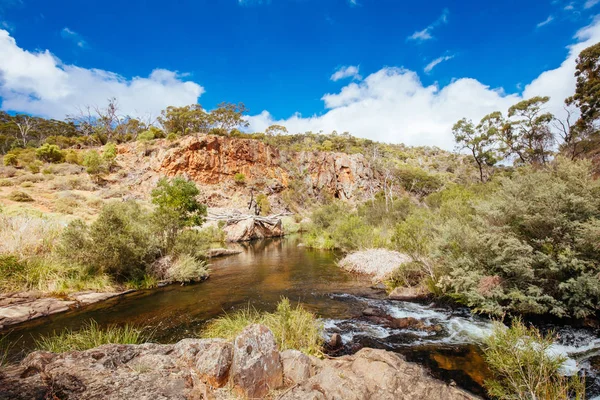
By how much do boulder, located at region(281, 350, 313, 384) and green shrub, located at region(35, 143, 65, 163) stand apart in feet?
181

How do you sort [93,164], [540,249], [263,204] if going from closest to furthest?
[540,249] → [93,164] → [263,204]

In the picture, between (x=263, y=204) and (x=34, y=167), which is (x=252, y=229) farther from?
(x=34, y=167)

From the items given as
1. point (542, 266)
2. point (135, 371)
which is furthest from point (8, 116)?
point (542, 266)

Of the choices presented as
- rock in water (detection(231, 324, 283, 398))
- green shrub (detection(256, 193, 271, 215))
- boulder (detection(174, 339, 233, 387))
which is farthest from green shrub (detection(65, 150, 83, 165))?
rock in water (detection(231, 324, 283, 398))

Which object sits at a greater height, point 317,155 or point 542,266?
point 317,155

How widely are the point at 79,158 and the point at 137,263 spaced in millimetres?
43654

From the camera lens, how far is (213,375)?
395 cm

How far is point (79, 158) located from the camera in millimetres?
45062

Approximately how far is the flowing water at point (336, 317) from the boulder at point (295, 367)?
8.11 ft

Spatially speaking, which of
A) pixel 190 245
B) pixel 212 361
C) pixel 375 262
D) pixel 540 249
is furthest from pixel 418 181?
pixel 212 361

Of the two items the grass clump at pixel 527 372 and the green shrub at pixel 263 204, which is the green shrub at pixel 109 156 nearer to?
the green shrub at pixel 263 204

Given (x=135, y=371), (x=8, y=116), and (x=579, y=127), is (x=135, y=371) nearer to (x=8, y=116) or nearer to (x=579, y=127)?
(x=579, y=127)

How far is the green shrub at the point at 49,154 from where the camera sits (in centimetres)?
4184

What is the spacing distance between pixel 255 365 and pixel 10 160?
53.3 m
